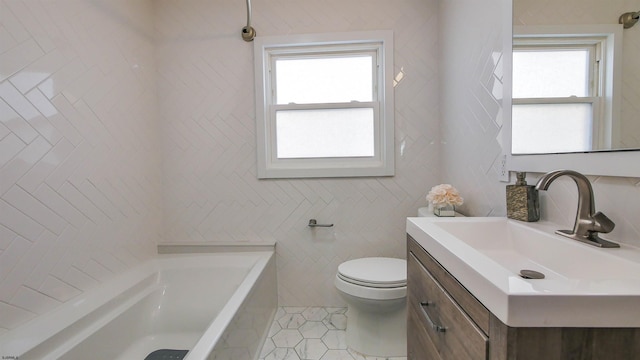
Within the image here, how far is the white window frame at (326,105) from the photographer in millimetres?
1943

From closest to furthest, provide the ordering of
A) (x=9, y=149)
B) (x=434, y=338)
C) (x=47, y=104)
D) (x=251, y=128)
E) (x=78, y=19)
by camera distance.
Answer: (x=434, y=338), (x=9, y=149), (x=47, y=104), (x=78, y=19), (x=251, y=128)

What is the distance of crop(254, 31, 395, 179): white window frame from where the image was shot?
1.94m

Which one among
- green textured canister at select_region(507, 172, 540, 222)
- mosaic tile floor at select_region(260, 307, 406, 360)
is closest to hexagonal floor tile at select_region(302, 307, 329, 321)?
mosaic tile floor at select_region(260, 307, 406, 360)

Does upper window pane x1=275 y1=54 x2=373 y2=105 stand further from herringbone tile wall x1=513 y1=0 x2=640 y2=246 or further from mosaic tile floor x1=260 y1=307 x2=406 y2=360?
mosaic tile floor x1=260 y1=307 x2=406 y2=360

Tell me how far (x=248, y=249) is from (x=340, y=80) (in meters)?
1.48

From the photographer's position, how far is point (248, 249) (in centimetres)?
203

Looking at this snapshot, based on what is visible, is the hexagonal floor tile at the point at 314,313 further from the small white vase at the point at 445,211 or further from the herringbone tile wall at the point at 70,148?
the herringbone tile wall at the point at 70,148

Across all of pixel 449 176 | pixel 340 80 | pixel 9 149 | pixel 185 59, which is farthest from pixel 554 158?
pixel 185 59

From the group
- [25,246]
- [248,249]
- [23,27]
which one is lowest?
[248,249]

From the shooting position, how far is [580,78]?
832 millimetres

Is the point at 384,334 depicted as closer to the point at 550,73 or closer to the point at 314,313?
the point at 314,313

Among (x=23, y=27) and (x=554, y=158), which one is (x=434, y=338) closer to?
(x=554, y=158)

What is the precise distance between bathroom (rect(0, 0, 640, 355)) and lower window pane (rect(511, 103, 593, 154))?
0.49 ft

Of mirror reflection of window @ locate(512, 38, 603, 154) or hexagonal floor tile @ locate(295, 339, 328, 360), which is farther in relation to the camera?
hexagonal floor tile @ locate(295, 339, 328, 360)
